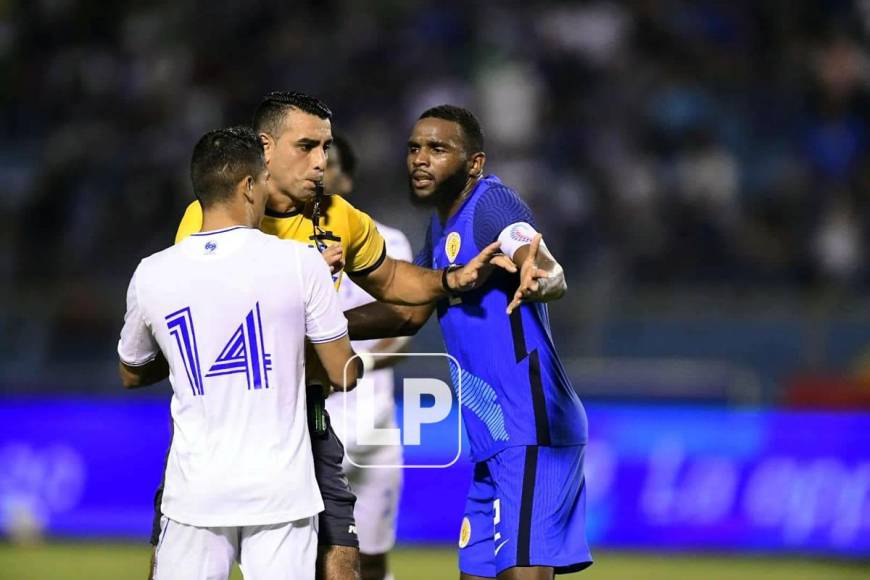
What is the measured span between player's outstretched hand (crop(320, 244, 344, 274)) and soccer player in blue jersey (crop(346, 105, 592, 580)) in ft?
2.06

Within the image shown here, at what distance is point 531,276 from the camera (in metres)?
5.12

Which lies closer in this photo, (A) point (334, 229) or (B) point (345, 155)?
(A) point (334, 229)

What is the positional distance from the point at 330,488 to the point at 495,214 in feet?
4.25

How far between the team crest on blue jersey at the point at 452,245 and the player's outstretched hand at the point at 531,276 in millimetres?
623

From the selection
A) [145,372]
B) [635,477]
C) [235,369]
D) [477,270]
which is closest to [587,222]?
[635,477]

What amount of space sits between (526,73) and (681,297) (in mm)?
3588

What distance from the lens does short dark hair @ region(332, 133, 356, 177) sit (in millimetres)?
7613

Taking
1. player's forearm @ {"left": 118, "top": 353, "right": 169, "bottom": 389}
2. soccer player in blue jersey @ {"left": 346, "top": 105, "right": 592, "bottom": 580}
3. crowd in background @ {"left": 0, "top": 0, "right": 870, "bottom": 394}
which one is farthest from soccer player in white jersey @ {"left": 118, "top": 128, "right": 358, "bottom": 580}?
crowd in background @ {"left": 0, "top": 0, "right": 870, "bottom": 394}

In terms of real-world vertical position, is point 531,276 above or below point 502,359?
above

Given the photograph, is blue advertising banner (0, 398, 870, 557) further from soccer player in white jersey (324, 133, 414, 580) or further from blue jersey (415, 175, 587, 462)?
blue jersey (415, 175, 587, 462)

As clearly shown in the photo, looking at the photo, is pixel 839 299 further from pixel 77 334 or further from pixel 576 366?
pixel 77 334

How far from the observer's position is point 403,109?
14.6 meters

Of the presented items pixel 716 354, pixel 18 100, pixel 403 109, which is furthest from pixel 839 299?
pixel 18 100

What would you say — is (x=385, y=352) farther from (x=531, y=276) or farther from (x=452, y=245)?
(x=531, y=276)
